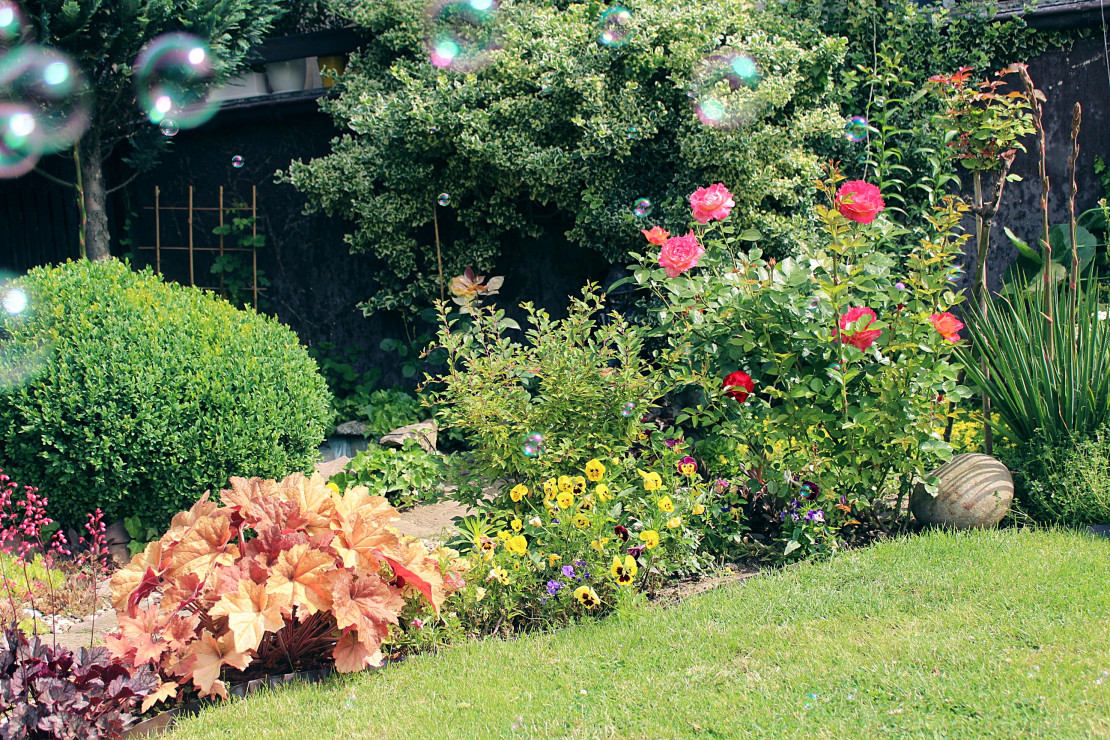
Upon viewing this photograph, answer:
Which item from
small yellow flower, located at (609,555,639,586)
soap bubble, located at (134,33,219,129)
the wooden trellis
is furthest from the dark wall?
soap bubble, located at (134,33,219,129)

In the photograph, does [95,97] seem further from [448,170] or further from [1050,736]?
[1050,736]

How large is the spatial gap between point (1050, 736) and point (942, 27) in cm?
575

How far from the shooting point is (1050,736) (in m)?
2.16

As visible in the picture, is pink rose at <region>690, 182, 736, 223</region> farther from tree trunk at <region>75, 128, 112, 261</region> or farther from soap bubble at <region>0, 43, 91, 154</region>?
tree trunk at <region>75, 128, 112, 261</region>

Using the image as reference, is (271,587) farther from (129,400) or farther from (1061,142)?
(1061,142)

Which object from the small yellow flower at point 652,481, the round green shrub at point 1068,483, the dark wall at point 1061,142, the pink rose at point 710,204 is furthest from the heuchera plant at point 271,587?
the dark wall at point 1061,142

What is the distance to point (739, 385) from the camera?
3.52m

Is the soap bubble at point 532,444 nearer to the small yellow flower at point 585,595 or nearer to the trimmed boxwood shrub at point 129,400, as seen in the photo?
the small yellow flower at point 585,595

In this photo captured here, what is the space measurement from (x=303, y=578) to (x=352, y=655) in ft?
1.01

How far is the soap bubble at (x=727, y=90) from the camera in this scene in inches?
217

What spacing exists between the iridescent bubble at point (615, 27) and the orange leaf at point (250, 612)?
4442 millimetres

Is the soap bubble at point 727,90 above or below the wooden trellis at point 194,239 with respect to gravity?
above

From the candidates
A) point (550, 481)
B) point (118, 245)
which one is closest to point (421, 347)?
point (118, 245)

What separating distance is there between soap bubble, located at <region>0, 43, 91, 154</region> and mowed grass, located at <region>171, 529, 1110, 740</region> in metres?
5.31
